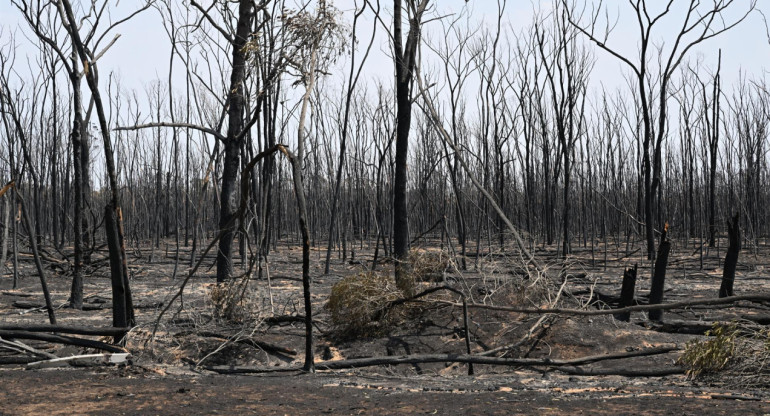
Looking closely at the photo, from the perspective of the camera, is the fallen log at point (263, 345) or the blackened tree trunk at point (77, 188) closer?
the fallen log at point (263, 345)

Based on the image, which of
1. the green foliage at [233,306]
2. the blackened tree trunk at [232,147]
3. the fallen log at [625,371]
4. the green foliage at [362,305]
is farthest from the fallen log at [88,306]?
the fallen log at [625,371]

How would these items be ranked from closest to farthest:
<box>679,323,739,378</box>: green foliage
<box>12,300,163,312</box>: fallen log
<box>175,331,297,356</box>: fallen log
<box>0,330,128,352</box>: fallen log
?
<box>679,323,739,378</box>: green foliage → <box>0,330,128,352</box>: fallen log → <box>175,331,297,356</box>: fallen log → <box>12,300,163,312</box>: fallen log

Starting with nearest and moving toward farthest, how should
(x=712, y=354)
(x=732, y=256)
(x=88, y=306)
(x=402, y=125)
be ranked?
(x=712, y=354)
(x=732, y=256)
(x=402, y=125)
(x=88, y=306)

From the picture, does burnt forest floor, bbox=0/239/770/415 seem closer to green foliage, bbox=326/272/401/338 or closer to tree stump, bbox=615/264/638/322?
green foliage, bbox=326/272/401/338

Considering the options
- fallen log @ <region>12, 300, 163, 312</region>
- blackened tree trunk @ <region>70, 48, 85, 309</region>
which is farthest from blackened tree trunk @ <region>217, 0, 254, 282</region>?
blackened tree trunk @ <region>70, 48, 85, 309</region>

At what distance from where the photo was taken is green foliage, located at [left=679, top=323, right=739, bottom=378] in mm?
5293

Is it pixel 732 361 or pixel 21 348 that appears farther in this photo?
pixel 21 348

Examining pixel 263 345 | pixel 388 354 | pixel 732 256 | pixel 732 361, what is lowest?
pixel 388 354

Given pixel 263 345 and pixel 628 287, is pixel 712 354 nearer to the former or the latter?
pixel 628 287

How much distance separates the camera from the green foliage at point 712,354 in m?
5.29

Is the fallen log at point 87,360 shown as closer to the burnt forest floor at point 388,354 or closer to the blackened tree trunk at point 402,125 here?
the burnt forest floor at point 388,354

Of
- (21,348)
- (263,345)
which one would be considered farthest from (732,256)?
(21,348)

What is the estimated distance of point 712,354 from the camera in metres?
5.34

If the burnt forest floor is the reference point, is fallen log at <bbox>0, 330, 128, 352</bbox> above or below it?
above
